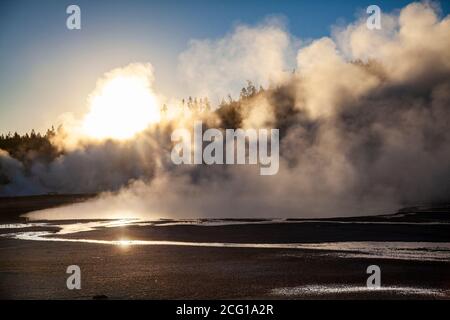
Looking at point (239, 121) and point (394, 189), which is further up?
point (239, 121)

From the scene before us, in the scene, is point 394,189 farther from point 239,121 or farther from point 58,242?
point 239,121

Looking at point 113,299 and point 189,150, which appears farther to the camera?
point 189,150

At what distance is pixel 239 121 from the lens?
12088 centimetres

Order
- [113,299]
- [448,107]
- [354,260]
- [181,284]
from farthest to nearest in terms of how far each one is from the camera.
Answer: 1. [448,107]
2. [354,260]
3. [181,284]
4. [113,299]

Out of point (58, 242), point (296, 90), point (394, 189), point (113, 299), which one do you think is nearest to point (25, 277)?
point (113, 299)

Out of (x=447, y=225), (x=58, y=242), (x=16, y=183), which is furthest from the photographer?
(x=16, y=183)

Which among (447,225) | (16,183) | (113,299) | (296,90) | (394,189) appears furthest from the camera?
(296,90)

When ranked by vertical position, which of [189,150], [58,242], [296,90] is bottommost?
[58,242]

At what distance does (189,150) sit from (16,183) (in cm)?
3312

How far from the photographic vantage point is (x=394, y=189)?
6406 cm

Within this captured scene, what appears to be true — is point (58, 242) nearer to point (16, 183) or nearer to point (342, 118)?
point (342, 118)

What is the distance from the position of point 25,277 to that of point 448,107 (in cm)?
6915
